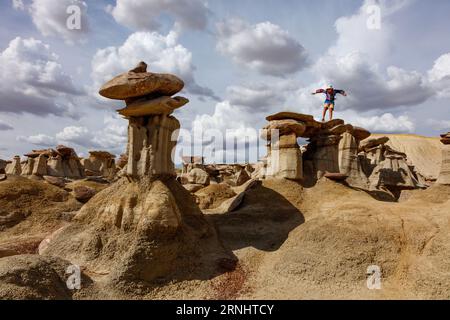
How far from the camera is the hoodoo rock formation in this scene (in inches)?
331

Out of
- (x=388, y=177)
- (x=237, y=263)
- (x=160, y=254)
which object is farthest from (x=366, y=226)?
(x=388, y=177)

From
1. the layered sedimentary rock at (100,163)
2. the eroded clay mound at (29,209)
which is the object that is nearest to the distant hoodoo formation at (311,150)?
the eroded clay mound at (29,209)

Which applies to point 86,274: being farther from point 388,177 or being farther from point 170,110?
point 388,177

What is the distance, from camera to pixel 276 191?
12594 millimetres

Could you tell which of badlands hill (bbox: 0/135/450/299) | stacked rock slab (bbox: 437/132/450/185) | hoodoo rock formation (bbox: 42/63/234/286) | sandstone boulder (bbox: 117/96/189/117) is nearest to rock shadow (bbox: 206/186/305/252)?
badlands hill (bbox: 0/135/450/299)

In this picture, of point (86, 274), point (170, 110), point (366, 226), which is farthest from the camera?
point (170, 110)

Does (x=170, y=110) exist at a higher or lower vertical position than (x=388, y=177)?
higher

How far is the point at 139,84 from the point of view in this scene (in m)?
9.53

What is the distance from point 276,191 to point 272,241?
9.07 ft

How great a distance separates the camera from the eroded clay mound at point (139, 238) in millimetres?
8273

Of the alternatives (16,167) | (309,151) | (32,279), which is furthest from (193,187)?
(16,167)

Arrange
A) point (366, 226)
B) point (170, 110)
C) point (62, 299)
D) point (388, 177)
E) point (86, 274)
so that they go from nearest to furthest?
1. point (62, 299)
2. point (86, 274)
3. point (366, 226)
4. point (170, 110)
5. point (388, 177)
